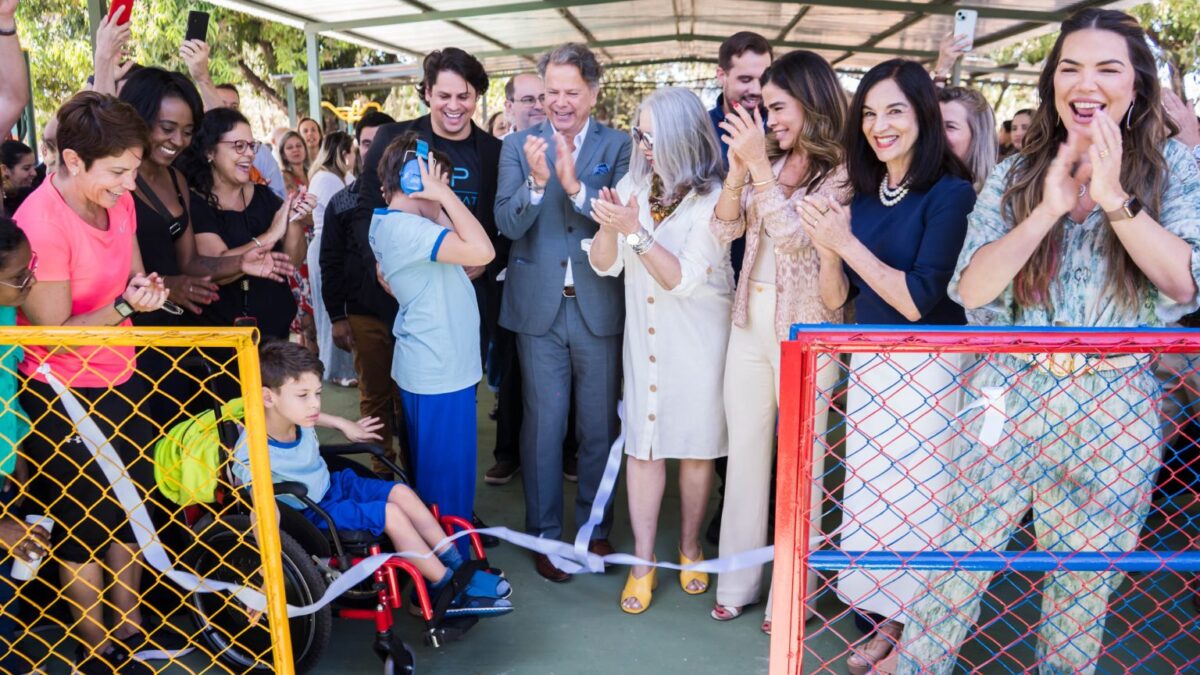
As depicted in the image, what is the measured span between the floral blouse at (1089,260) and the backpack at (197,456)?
192 centimetres

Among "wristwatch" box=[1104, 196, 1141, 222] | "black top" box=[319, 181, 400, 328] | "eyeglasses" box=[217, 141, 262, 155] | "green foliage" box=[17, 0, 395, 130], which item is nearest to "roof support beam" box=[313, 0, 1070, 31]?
"green foliage" box=[17, 0, 395, 130]

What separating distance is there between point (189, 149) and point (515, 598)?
6.54 feet

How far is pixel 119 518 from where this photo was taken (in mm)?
2627

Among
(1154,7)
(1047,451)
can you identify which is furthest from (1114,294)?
(1154,7)

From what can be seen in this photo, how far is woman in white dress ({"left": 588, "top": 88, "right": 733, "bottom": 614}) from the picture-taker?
9.64 feet

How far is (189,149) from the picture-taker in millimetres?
3445

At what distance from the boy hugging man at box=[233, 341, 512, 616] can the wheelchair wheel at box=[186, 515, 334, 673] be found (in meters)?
0.18

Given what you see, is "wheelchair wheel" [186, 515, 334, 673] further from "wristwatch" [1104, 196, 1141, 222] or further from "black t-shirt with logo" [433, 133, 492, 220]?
Result: "wristwatch" [1104, 196, 1141, 222]

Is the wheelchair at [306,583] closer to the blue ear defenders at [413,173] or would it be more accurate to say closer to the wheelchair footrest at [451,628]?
the wheelchair footrest at [451,628]

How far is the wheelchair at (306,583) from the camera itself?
2.54m

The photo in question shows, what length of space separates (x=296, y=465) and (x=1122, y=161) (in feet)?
7.35

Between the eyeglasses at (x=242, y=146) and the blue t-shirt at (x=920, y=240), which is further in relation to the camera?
the eyeglasses at (x=242, y=146)

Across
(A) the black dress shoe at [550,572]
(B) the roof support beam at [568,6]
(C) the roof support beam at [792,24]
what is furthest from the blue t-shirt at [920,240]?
(C) the roof support beam at [792,24]

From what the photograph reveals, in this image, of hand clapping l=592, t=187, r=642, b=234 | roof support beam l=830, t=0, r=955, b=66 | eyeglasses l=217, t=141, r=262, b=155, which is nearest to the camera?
hand clapping l=592, t=187, r=642, b=234
